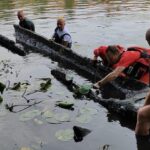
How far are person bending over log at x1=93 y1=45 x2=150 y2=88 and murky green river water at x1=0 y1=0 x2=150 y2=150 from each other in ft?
3.12

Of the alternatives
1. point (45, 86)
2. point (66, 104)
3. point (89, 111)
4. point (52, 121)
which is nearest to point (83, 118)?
point (89, 111)

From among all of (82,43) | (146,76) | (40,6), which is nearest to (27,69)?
(82,43)

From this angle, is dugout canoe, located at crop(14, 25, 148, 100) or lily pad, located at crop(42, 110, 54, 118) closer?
lily pad, located at crop(42, 110, 54, 118)

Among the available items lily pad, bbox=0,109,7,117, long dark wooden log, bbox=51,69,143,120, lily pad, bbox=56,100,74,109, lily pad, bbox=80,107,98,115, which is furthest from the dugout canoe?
lily pad, bbox=0,109,7,117

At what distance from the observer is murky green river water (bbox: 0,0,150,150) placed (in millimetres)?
8148

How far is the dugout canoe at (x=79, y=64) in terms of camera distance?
1064 cm

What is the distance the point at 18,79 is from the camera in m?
13.0

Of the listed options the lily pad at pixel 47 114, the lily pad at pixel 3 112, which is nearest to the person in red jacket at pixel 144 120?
the lily pad at pixel 47 114

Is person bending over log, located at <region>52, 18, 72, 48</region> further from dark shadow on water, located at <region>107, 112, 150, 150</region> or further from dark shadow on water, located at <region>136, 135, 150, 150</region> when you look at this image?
dark shadow on water, located at <region>136, 135, 150, 150</region>

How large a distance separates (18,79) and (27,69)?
4.71 feet

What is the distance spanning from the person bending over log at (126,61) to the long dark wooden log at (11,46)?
7752mm

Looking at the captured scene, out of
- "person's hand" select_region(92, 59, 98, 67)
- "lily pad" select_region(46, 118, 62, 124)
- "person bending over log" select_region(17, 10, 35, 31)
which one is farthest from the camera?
"person bending over log" select_region(17, 10, 35, 31)

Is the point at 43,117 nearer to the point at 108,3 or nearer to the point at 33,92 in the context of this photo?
the point at 33,92

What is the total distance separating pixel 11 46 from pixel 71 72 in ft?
16.9
